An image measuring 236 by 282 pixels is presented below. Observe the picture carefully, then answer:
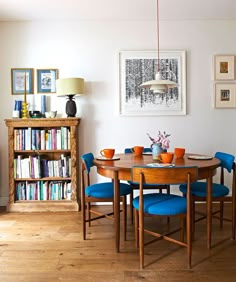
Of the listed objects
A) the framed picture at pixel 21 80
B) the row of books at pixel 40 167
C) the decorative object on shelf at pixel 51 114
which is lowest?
the row of books at pixel 40 167

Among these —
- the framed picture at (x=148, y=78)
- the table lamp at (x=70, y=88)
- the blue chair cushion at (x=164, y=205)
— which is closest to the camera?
the blue chair cushion at (x=164, y=205)

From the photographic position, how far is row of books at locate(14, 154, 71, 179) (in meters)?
3.98

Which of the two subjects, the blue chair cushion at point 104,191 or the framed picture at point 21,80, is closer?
the blue chair cushion at point 104,191

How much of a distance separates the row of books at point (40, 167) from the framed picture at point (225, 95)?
220 cm

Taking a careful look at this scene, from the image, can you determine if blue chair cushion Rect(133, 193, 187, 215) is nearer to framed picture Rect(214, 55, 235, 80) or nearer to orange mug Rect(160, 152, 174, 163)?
orange mug Rect(160, 152, 174, 163)

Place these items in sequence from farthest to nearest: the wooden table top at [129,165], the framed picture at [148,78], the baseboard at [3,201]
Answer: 1. the baseboard at [3,201]
2. the framed picture at [148,78]
3. the wooden table top at [129,165]

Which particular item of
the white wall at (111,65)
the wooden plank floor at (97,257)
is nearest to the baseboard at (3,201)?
the white wall at (111,65)

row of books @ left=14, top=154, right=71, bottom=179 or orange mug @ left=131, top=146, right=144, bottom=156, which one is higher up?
orange mug @ left=131, top=146, right=144, bottom=156

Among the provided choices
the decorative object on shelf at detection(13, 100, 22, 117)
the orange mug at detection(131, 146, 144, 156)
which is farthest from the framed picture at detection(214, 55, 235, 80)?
the decorative object on shelf at detection(13, 100, 22, 117)

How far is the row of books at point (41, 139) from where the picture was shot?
3984 mm

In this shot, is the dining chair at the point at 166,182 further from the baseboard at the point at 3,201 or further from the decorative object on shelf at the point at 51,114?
the baseboard at the point at 3,201

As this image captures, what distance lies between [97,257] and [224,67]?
3.06 meters

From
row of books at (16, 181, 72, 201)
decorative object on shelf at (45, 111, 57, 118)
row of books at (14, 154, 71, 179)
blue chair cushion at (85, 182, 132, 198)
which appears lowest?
row of books at (16, 181, 72, 201)

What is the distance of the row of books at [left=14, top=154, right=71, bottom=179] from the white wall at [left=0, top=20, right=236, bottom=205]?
38 cm
